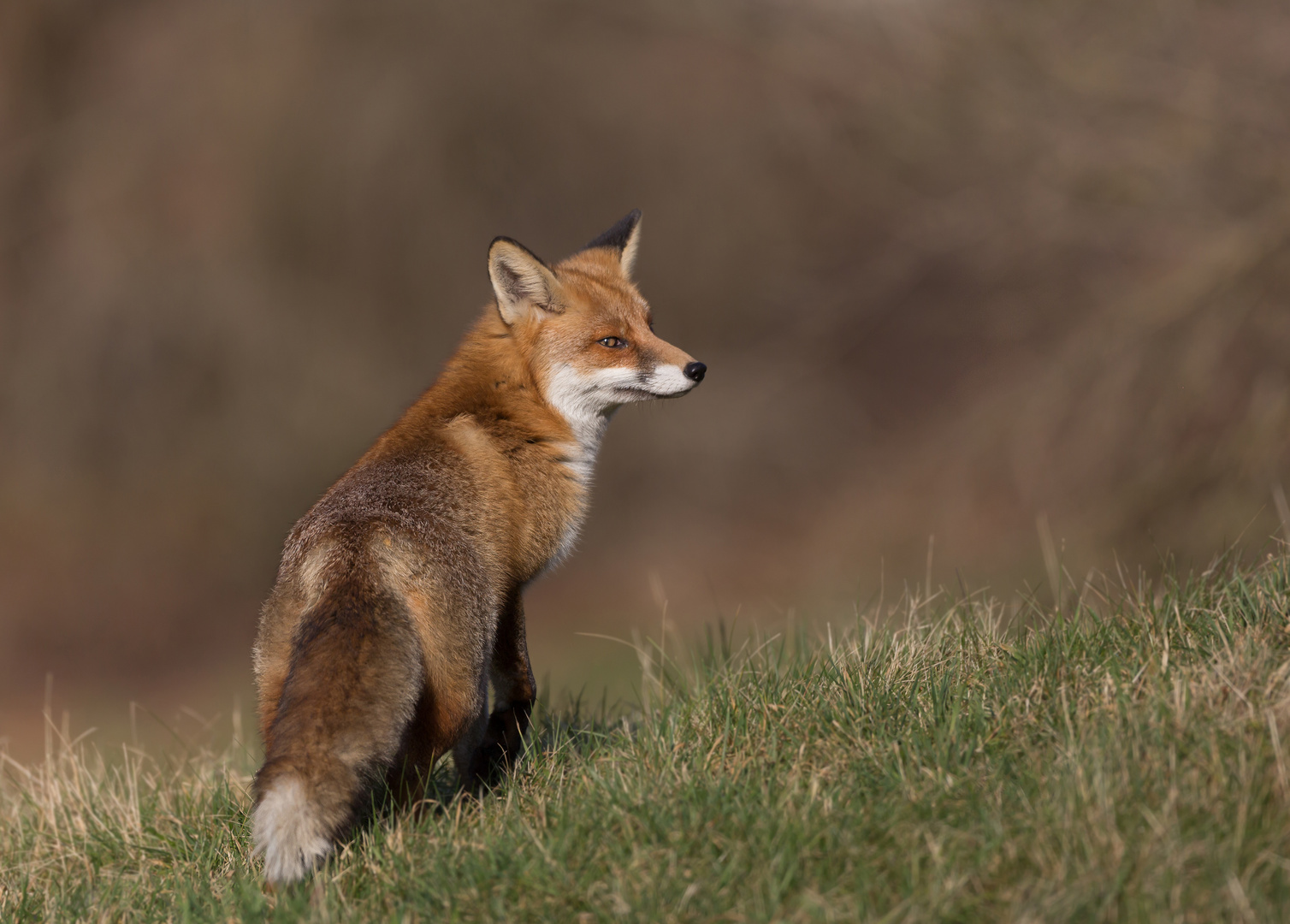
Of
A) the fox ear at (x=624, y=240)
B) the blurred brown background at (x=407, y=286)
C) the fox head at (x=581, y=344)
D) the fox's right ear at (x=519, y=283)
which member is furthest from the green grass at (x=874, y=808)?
the blurred brown background at (x=407, y=286)

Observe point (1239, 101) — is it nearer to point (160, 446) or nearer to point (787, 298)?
point (787, 298)

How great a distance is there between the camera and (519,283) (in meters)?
5.27

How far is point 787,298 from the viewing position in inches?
399

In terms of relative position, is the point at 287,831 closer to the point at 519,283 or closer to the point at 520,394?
the point at 520,394

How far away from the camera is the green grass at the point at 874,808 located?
2734 millimetres

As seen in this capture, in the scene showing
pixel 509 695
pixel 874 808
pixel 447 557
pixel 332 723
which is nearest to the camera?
pixel 874 808

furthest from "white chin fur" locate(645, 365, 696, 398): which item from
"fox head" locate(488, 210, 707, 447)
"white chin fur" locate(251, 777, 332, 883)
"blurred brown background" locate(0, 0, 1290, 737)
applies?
"blurred brown background" locate(0, 0, 1290, 737)

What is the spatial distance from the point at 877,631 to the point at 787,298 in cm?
588

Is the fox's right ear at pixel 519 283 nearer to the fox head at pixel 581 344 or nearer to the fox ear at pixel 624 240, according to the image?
the fox head at pixel 581 344

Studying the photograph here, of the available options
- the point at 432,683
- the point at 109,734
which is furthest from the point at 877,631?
the point at 109,734

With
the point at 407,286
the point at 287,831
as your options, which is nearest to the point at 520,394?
the point at 287,831

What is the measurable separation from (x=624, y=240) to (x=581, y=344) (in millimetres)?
1232

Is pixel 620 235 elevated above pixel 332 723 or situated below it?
above

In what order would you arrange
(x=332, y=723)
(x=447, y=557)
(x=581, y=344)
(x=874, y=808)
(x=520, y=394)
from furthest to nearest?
(x=581, y=344) → (x=520, y=394) → (x=447, y=557) → (x=332, y=723) → (x=874, y=808)
